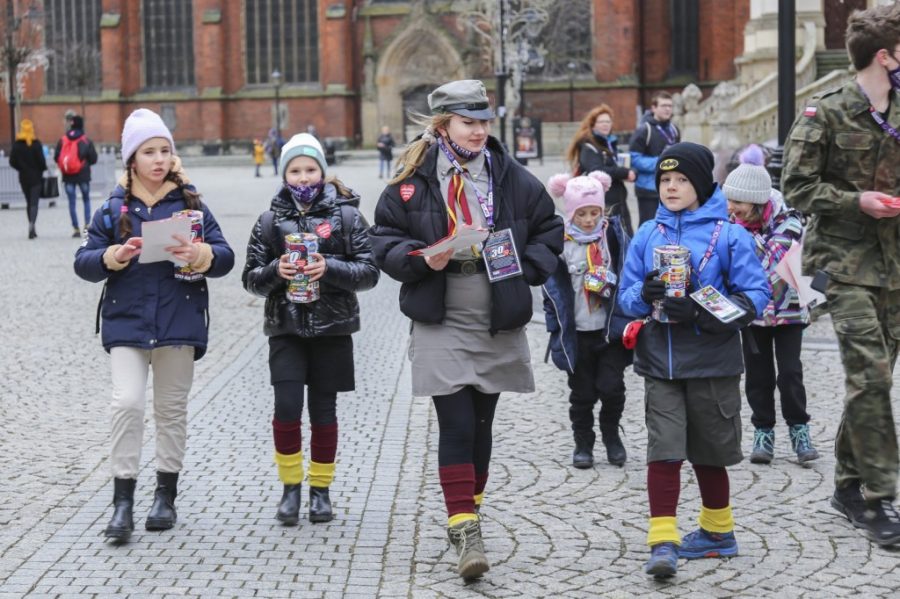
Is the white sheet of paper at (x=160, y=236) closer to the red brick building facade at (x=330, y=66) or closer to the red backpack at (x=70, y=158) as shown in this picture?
the red backpack at (x=70, y=158)

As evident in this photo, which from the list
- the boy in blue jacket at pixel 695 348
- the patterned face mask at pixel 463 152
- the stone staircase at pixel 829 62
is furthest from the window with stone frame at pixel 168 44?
the boy in blue jacket at pixel 695 348

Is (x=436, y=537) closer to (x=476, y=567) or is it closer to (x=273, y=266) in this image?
(x=476, y=567)

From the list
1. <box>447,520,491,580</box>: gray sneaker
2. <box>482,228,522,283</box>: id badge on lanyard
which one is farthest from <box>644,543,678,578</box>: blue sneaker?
<box>482,228,522,283</box>: id badge on lanyard

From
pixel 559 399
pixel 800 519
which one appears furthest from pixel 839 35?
pixel 800 519

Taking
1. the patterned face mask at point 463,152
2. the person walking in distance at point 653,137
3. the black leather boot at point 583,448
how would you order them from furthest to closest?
the person walking in distance at point 653,137 < the black leather boot at point 583,448 < the patterned face mask at point 463,152

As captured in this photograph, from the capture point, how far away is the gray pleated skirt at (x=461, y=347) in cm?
557

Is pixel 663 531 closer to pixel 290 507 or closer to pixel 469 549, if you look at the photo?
pixel 469 549

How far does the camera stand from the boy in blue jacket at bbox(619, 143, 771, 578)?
5.54m

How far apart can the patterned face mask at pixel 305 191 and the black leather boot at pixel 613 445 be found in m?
2.16

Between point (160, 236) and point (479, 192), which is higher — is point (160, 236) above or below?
below

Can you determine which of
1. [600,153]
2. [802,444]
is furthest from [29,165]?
[802,444]

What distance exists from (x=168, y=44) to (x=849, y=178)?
56.9 metres

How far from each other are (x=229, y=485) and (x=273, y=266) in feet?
4.35

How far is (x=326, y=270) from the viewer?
6.16 metres
